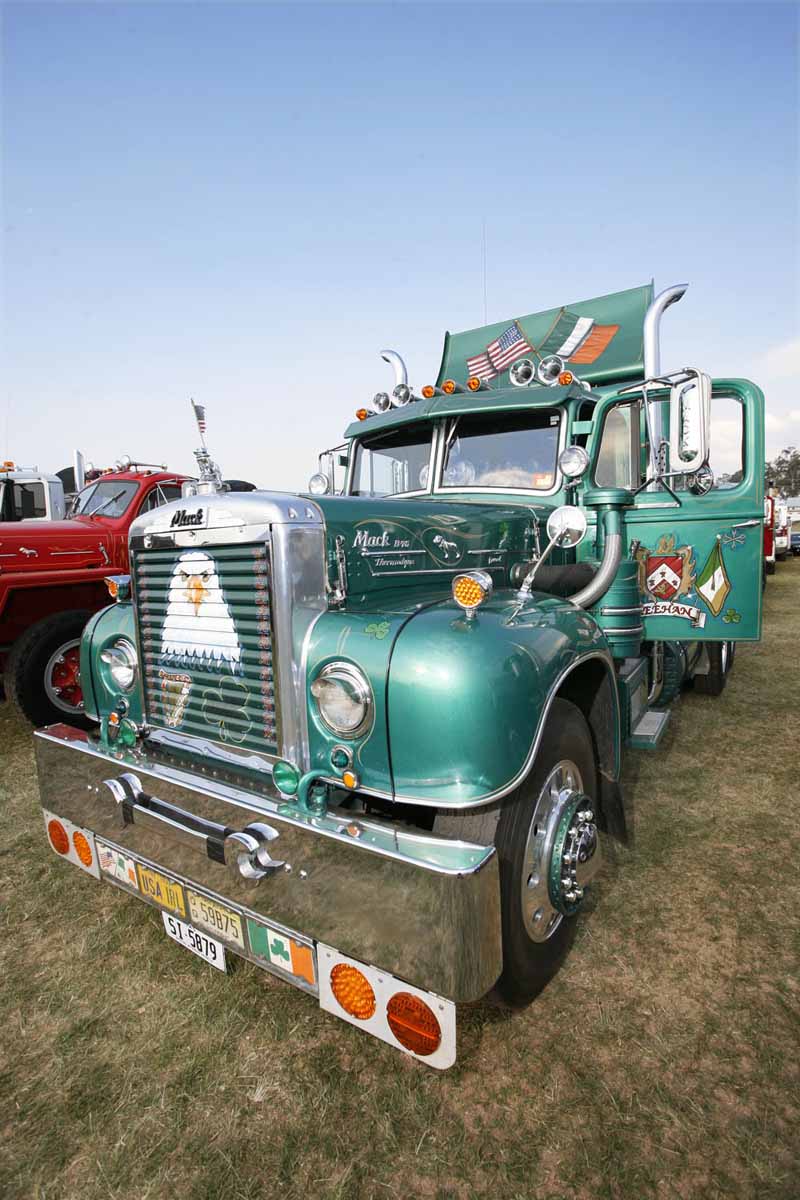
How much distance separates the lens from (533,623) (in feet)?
7.51

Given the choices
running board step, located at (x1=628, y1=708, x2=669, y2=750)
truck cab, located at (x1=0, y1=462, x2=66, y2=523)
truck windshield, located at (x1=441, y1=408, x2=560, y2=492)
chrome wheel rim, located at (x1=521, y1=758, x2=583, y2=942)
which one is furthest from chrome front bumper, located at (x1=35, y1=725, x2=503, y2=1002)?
truck cab, located at (x1=0, y1=462, x2=66, y2=523)

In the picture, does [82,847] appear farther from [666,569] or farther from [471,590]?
[666,569]

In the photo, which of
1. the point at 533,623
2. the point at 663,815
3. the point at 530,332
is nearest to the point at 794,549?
the point at 530,332

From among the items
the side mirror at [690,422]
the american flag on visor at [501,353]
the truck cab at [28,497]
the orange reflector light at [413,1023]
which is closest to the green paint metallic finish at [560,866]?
the orange reflector light at [413,1023]

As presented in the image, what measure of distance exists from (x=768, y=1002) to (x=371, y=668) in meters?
1.92

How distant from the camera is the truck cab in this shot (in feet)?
31.4

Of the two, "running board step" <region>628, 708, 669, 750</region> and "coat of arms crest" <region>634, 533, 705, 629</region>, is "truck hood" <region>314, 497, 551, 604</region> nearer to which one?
"coat of arms crest" <region>634, 533, 705, 629</region>

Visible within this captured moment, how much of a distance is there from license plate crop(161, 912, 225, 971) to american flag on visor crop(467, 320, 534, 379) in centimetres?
515

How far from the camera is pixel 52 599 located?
5930 millimetres

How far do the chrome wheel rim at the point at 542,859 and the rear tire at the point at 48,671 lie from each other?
14.4 ft

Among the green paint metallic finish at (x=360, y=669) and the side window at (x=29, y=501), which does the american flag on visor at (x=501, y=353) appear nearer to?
the green paint metallic finish at (x=360, y=669)

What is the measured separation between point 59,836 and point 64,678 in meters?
3.15

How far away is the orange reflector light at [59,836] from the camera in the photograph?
9.16ft

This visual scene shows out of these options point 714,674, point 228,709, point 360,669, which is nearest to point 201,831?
point 228,709
